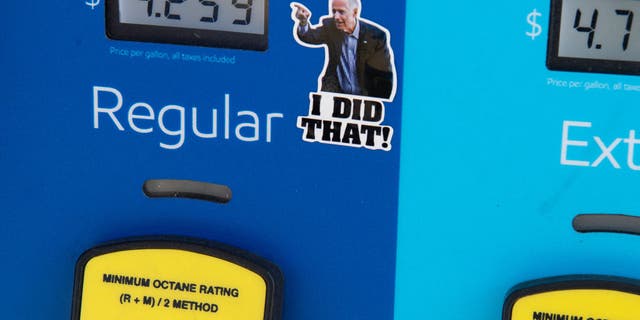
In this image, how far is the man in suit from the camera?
1146mm

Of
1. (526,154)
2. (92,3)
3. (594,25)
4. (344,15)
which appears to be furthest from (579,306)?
(92,3)

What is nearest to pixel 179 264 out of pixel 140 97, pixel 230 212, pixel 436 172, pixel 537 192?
pixel 230 212

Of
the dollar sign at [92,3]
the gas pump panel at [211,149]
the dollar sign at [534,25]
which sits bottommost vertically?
the gas pump panel at [211,149]

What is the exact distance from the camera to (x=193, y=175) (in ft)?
4.05

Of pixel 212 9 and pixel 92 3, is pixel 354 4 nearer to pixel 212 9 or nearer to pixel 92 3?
pixel 212 9

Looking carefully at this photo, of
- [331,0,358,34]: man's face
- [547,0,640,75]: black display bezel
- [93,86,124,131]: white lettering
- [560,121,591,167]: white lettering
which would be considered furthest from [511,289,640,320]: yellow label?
[93,86,124,131]: white lettering

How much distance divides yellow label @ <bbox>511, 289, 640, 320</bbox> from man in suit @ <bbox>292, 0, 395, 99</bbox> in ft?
0.94

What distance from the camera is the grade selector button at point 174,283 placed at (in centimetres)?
120

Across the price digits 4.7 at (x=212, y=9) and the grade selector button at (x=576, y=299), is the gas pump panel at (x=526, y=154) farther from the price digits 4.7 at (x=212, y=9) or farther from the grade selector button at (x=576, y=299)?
the price digits 4.7 at (x=212, y=9)

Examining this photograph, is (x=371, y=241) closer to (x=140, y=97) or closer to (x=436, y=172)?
(x=436, y=172)

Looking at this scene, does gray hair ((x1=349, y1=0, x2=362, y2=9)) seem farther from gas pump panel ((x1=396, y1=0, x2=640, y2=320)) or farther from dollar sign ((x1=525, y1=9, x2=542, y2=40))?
dollar sign ((x1=525, y1=9, x2=542, y2=40))

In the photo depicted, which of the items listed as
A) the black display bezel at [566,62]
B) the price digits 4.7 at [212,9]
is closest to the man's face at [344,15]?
the price digits 4.7 at [212,9]

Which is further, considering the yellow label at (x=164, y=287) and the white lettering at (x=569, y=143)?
the yellow label at (x=164, y=287)

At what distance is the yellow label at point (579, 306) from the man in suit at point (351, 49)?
287 millimetres
